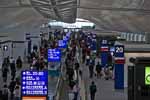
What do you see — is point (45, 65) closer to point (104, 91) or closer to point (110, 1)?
point (104, 91)

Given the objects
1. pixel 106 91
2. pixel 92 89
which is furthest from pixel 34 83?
pixel 106 91

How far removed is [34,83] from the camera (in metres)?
16.9

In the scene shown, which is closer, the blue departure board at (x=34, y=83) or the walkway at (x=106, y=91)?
the blue departure board at (x=34, y=83)

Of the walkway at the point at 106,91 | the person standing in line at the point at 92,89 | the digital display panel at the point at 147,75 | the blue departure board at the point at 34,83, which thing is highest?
the digital display panel at the point at 147,75

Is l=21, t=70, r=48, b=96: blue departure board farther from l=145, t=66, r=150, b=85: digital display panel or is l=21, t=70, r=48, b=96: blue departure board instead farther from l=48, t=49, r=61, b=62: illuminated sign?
l=48, t=49, r=61, b=62: illuminated sign

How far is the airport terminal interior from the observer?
42.2ft

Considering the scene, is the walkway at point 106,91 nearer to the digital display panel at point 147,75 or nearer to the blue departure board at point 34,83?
the blue departure board at point 34,83

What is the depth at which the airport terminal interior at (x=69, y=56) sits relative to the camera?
12875 millimetres

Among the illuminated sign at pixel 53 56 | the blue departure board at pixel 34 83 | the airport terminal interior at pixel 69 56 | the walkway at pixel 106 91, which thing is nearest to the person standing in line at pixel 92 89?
the airport terminal interior at pixel 69 56

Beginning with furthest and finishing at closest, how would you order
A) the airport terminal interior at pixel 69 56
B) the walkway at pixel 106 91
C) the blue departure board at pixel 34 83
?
the walkway at pixel 106 91
the blue departure board at pixel 34 83
the airport terminal interior at pixel 69 56

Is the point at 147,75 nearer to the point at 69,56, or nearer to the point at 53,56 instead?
the point at 53,56

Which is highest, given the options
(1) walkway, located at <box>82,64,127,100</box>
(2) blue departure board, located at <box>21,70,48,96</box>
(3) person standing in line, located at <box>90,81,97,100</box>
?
(2) blue departure board, located at <box>21,70,48,96</box>

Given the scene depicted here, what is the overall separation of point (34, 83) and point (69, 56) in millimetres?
28130

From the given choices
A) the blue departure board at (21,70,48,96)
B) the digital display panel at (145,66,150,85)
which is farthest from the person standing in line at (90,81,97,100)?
the digital display panel at (145,66,150,85)
